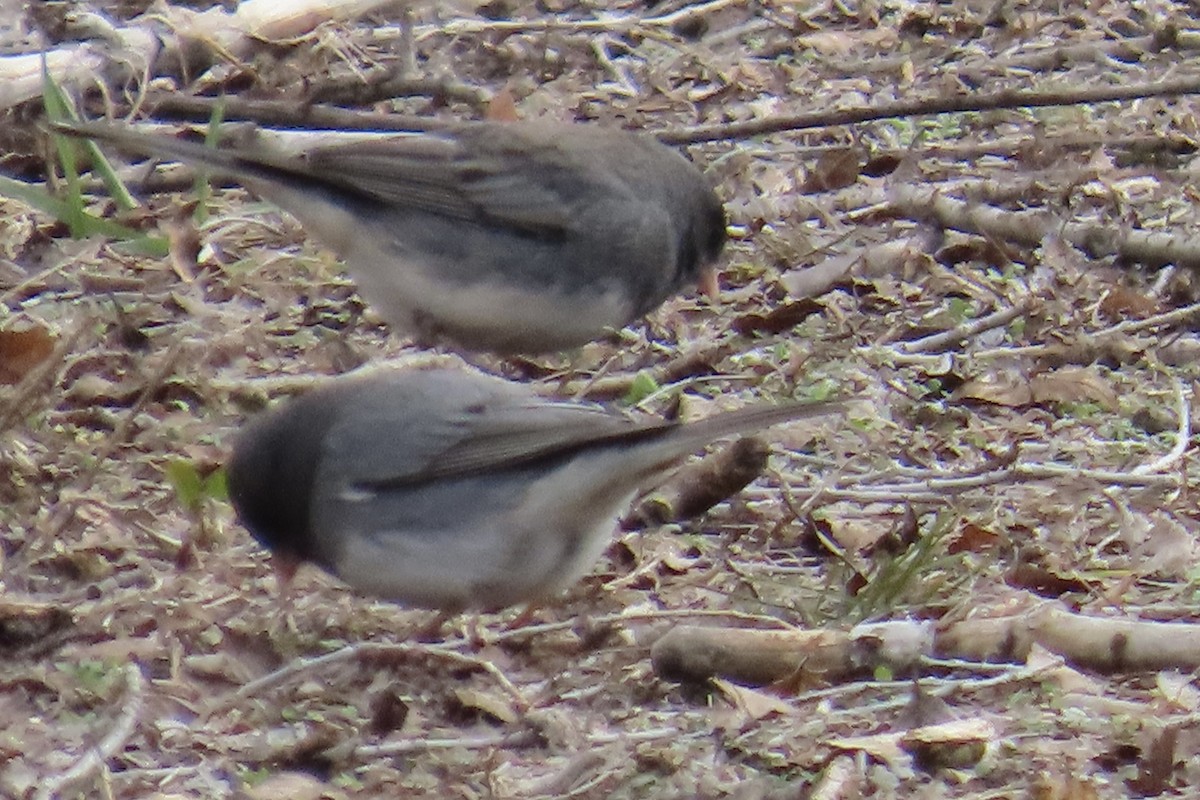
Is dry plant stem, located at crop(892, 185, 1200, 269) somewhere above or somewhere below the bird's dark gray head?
below

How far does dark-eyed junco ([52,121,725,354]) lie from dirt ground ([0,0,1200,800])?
0.26 m

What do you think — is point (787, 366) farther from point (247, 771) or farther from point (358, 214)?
point (247, 771)

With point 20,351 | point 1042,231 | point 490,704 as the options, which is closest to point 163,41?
point 20,351

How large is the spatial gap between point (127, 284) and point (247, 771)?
2.40 m

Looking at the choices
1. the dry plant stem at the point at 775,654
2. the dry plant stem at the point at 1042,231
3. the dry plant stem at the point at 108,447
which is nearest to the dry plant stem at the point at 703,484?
the dry plant stem at the point at 775,654

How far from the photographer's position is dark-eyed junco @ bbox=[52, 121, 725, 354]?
4973mm

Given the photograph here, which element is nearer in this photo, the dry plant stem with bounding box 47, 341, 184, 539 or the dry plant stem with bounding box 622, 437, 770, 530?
the dry plant stem with bounding box 47, 341, 184, 539

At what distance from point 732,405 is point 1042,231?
4.83 ft

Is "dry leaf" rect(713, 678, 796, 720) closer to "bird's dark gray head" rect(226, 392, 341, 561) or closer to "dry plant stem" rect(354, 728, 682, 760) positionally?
"dry plant stem" rect(354, 728, 682, 760)

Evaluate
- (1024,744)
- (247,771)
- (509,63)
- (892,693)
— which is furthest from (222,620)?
(509,63)

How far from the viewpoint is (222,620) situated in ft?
12.6

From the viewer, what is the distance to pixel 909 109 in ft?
20.2

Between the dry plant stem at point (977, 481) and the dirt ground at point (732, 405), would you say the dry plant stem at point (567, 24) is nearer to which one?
the dirt ground at point (732, 405)

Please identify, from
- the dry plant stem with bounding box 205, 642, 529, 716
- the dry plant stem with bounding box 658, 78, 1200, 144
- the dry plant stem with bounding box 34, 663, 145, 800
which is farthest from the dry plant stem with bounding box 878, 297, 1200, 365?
the dry plant stem with bounding box 34, 663, 145, 800
